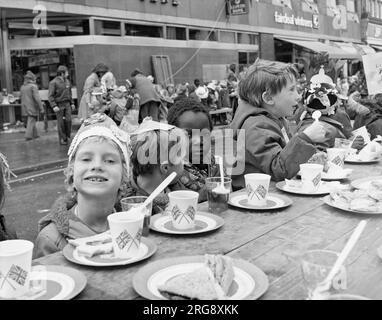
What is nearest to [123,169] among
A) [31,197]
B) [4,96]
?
[31,197]

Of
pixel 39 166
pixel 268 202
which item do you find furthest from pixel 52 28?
pixel 268 202

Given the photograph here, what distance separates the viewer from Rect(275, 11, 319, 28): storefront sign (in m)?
24.9

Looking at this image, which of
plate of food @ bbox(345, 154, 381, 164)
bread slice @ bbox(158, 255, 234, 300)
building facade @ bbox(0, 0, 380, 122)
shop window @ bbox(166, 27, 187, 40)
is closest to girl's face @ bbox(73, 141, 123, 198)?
bread slice @ bbox(158, 255, 234, 300)

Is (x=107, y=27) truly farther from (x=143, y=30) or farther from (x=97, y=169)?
(x=97, y=169)

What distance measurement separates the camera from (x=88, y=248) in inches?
67.5

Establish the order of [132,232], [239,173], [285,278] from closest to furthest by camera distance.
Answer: [285,278] < [132,232] < [239,173]

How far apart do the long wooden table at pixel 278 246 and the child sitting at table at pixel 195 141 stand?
913mm

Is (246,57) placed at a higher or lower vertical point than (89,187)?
higher

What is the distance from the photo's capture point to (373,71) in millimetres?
4176

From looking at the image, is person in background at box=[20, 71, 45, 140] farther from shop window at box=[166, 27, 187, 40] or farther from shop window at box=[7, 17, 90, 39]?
shop window at box=[166, 27, 187, 40]

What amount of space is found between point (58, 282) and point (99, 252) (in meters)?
0.25

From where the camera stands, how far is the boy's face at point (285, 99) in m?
3.47
